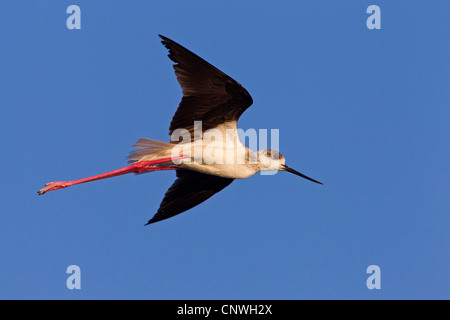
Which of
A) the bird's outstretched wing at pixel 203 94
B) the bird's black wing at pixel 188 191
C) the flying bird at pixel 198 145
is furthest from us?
the bird's black wing at pixel 188 191

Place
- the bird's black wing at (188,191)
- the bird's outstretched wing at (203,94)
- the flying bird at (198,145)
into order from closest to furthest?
the bird's outstretched wing at (203,94) < the flying bird at (198,145) < the bird's black wing at (188,191)

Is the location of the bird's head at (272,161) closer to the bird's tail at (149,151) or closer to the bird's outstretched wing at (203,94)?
the bird's outstretched wing at (203,94)

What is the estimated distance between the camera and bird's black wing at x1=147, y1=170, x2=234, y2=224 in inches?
369

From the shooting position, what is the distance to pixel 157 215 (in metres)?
9.34

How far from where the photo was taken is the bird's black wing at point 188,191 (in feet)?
30.7

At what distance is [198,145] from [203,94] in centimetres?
76

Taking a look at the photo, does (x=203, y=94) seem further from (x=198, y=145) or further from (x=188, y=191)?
(x=188, y=191)

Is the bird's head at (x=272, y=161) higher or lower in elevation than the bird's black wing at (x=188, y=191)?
higher

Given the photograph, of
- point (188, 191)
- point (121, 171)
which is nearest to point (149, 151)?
point (121, 171)

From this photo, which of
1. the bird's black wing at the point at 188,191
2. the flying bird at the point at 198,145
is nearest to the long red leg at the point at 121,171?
the flying bird at the point at 198,145

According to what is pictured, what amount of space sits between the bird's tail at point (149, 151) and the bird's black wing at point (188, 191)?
771mm

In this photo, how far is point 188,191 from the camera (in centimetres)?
942

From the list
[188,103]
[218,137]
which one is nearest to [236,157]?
[218,137]
